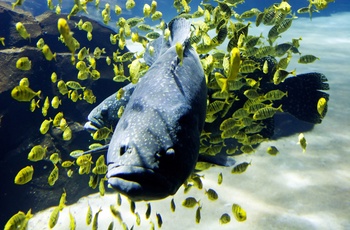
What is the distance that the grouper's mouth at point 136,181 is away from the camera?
2.18 metres

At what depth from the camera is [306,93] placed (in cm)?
730

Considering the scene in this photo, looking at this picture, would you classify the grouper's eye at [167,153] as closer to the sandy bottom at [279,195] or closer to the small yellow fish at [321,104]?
the sandy bottom at [279,195]

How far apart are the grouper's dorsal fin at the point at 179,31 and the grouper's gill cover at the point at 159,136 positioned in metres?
0.79

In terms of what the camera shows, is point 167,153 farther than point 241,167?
No

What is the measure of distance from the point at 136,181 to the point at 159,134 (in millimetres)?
493

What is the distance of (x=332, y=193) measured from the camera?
202 inches

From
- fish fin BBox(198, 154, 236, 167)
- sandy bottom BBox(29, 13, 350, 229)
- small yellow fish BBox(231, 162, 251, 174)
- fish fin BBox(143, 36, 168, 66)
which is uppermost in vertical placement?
fish fin BBox(143, 36, 168, 66)

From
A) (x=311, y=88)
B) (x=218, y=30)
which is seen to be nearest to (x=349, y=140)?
(x=311, y=88)

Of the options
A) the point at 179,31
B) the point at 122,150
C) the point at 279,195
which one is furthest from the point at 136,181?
the point at 279,195

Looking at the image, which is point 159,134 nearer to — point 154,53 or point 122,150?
point 122,150

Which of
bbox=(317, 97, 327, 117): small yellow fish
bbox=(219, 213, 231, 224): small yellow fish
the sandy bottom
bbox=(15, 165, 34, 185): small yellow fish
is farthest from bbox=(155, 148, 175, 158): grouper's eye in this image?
bbox=(317, 97, 327, 117): small yellow fish

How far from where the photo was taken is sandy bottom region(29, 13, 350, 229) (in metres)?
4.75

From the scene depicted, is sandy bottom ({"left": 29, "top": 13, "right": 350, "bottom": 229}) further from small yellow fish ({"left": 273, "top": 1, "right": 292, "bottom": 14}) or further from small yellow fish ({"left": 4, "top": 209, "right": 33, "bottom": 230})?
small yellow fish ({"left": 273, "top": 1, "right": 292, "bottom": 14})

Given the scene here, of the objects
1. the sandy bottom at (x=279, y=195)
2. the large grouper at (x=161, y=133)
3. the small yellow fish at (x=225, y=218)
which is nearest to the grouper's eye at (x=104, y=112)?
the sandy bottom at (x=279, y=195)
